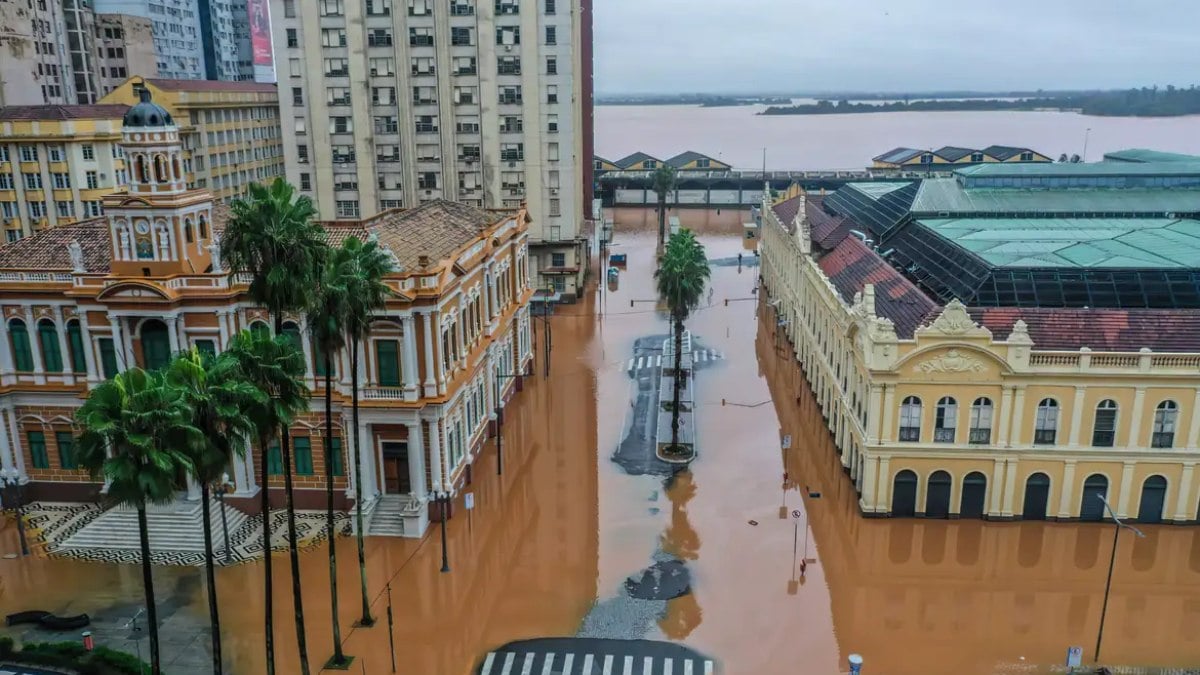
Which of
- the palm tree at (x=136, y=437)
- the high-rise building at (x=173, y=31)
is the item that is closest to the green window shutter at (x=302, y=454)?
the palm tree at (x=136, y=437)

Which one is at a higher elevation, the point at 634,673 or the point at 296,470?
the point at 296,470

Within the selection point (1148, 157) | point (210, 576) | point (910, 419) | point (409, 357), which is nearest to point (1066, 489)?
point (910, 419)

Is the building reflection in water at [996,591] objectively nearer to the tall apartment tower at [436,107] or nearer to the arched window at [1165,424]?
the arched window at [1165,424]

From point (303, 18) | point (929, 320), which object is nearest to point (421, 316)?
point (929, 320)

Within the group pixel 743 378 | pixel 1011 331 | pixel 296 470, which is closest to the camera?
pixel 1011 331

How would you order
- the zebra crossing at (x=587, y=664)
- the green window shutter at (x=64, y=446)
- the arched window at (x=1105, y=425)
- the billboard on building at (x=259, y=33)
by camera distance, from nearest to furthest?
the zebra crossing at (x=587, y=664), the arched window at (x=1105, y=425), the green window shutter at (x=64, y=446), the billboard on building at (x=259, y=33)

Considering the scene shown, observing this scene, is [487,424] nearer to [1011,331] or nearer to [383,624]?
[383,624]
